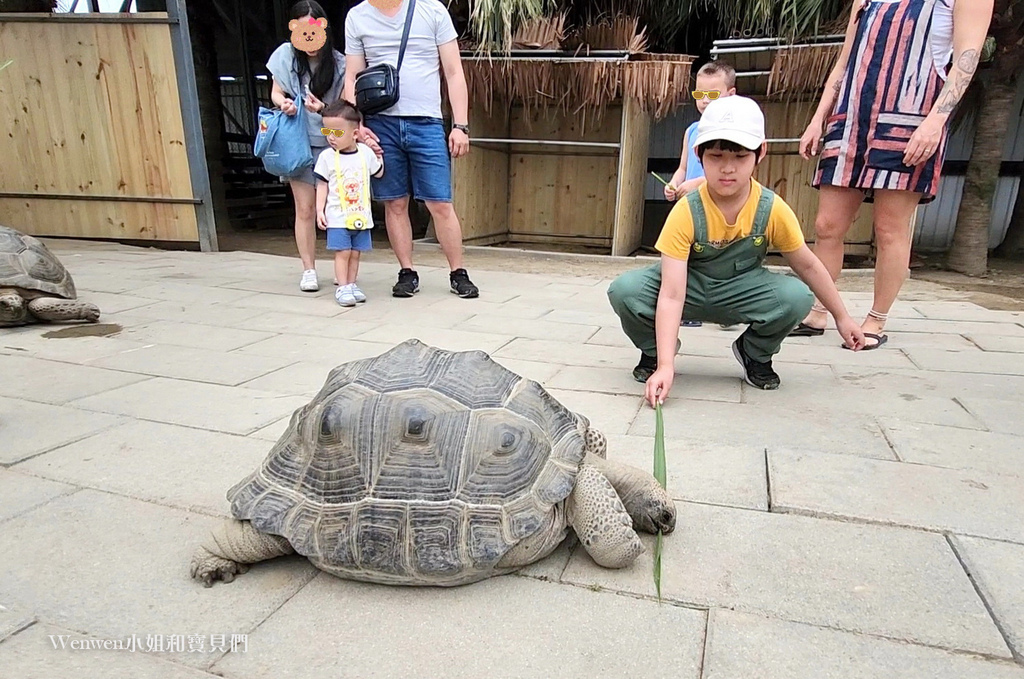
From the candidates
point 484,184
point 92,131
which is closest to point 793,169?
point 484,184

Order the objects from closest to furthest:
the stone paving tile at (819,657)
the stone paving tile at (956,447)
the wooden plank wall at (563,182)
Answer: the stone paving tile at (819,657) → the stone paving tile at (956,447) → the wooden plank wall at (563,182)

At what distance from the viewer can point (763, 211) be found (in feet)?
10.1

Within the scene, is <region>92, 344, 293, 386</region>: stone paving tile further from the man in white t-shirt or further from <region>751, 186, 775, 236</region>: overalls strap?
<region>751, 186, 775, 236</region>: overalls strap

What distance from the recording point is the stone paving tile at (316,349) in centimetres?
387

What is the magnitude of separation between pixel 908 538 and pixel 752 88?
8570 millimetres

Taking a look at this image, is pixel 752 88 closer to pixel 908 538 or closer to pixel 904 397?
pixel 904 397

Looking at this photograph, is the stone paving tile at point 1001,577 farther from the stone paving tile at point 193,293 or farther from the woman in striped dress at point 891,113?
the stone paving tile at point 193,293

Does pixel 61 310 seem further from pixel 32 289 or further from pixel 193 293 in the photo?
pixel 193 293

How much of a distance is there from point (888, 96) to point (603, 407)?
2535 mm

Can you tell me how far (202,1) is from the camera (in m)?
11.0

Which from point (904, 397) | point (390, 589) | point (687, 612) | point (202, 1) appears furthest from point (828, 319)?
point (202, 1)

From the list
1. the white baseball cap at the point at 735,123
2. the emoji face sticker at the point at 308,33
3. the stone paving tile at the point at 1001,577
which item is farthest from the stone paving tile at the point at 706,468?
the emoji face sticker at the point at 308,33

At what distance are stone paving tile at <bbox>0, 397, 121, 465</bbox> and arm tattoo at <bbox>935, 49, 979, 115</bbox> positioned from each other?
4446 millimetres

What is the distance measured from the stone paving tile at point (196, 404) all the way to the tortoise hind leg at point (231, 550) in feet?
3.31
